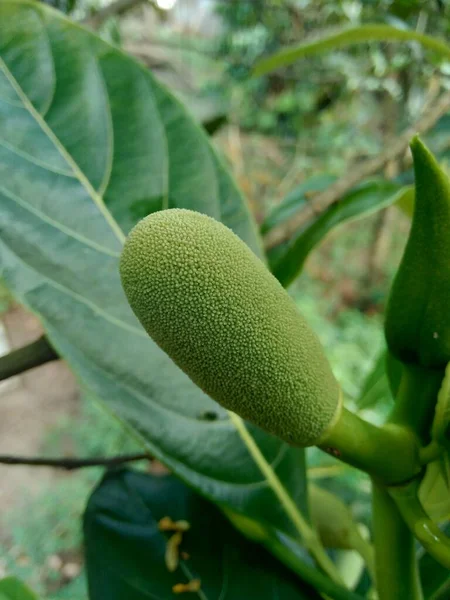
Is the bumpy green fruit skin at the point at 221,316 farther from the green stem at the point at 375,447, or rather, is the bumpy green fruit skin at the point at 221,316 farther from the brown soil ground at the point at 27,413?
the brown soil ground at the point at 27,413

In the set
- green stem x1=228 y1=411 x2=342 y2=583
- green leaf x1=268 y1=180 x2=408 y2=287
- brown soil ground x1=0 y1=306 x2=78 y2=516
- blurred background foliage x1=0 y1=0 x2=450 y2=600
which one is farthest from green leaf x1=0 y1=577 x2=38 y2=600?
brown soil ground x1=0 y1=306 x2=78 y2=516

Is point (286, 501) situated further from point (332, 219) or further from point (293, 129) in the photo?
point (293, 129)

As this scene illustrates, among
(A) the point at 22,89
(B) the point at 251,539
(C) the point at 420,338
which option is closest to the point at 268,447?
(B) the point at 251,539

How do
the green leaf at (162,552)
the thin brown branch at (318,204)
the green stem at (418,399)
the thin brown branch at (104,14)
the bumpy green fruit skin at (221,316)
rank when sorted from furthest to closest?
the thin brown branch at (104,14)
the thin brown branch at (318,204)
the green leaf at (162,552)
the green stem at (418,399)
the bumpy green fruit skin at (221,316)

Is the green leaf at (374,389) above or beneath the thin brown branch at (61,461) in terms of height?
beneath

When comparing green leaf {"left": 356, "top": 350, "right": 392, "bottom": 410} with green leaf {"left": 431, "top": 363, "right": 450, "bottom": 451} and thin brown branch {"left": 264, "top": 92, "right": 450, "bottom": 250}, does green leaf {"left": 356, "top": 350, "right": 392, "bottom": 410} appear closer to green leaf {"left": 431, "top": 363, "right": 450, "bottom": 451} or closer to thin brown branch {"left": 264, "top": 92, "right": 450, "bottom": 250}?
thin brown branch {"left": 264, "top": 92, "right": 450, "bottom": 250}

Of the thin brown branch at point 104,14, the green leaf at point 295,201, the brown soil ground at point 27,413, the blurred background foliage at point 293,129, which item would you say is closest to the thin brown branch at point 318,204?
the green leaf at point 295,201
